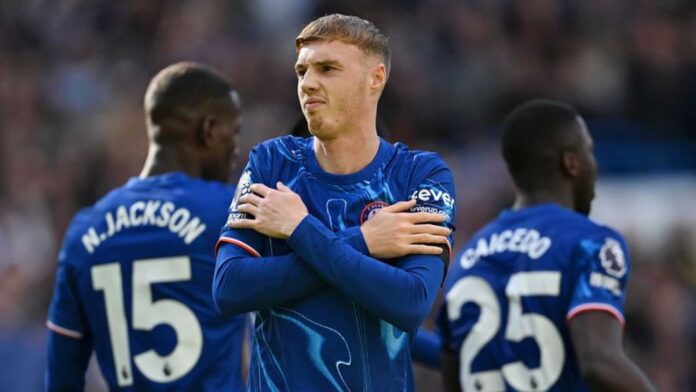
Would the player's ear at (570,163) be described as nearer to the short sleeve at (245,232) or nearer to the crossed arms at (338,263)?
the crossed arms at (338,263)

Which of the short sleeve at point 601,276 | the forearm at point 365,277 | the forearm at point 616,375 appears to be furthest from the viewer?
the short sleeve at point 601,276

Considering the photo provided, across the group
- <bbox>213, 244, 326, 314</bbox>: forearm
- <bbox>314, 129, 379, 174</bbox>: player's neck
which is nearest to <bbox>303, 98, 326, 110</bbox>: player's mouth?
<bbox>314, 129, 379, 174</bbox>: player's neck

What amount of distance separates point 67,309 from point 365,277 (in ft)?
7.95

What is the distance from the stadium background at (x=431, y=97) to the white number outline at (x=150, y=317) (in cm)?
565

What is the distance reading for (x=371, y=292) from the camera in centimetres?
493

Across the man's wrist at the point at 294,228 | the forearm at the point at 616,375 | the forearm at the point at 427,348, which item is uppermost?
the man's wrist at the point at 294,228

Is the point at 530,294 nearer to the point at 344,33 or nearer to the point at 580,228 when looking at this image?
the point at 580,228

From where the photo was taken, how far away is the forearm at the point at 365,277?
4.94 meters

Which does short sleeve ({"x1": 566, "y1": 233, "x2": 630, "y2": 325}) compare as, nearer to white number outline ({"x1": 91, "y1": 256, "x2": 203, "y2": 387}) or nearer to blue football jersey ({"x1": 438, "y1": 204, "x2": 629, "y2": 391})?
blue football jersey ({"x1": 438, "y1": 204, "x2": 629, "y2": 391})

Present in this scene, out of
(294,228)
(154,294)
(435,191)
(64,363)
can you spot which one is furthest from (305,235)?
(64,363)

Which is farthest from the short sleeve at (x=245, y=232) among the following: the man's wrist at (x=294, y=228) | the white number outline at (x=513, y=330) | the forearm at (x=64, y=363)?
the white number outline at (x=513, y=330)

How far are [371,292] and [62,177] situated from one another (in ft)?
34.6

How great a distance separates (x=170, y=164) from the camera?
279 inches

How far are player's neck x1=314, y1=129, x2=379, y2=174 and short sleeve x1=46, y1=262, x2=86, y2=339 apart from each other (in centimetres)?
210
